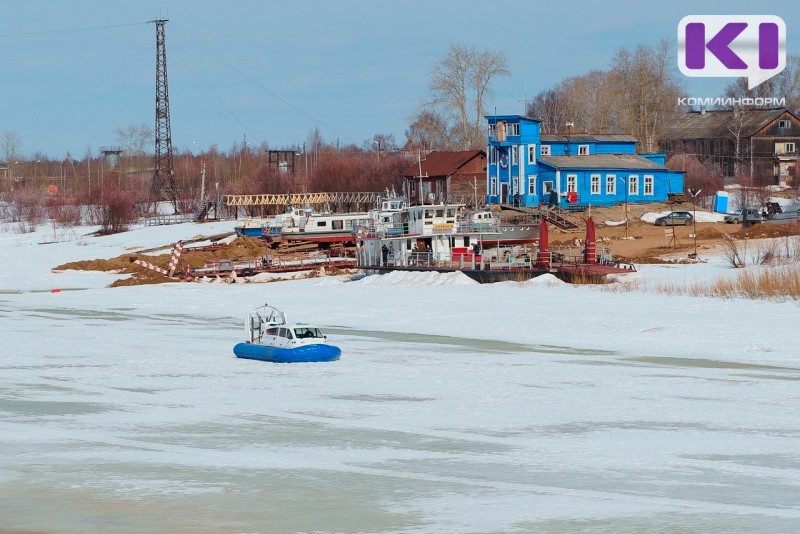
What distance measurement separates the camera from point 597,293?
46.7m

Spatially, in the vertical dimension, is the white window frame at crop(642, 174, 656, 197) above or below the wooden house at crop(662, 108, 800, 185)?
below

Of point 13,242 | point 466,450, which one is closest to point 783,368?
point 466,450

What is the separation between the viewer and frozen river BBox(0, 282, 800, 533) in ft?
52.2

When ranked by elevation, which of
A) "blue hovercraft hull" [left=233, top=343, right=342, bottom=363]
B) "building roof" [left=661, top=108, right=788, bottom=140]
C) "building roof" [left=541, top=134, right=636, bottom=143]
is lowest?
"blue hovercraft hull" [left=233, top=343, right=342, bottom=363]

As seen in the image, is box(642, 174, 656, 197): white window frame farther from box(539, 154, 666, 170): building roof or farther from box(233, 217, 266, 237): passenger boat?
box(233, 217, 266, 237): passenger boat

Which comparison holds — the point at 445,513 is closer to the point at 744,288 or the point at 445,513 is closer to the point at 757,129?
the point at 744,288

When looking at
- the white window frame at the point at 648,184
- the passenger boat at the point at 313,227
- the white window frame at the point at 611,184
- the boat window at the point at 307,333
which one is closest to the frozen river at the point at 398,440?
the boat window at the point at 307,333

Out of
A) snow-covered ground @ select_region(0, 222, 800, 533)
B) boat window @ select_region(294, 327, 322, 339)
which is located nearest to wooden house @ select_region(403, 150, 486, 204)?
snow-covered ground @ select_region(0, 222, 800, 533)

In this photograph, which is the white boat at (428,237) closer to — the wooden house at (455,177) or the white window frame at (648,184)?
the white window frame at (648,184)

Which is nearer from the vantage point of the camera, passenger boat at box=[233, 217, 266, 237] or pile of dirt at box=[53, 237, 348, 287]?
pile of dirt at box=[53, 237, 348, 287]

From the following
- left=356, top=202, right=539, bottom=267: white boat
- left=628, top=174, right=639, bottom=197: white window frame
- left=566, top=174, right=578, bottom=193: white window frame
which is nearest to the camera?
left=356, top=202, right=539, bottom=267: white boat

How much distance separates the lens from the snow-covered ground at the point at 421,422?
1609 centimetres

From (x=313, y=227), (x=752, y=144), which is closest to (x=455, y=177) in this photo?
(x=313, y=227)

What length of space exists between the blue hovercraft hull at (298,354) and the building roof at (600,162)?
1896 inches
